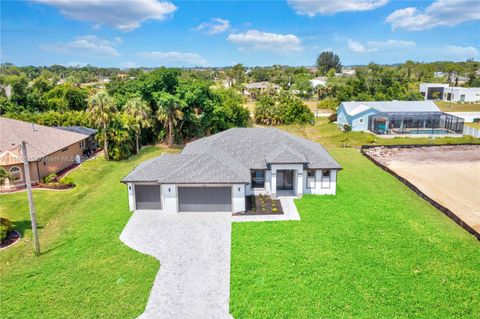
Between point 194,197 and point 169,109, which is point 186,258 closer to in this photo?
point 194,197

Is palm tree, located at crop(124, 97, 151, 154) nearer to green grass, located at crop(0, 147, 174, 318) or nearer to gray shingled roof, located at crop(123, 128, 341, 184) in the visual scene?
gray shingled roof, located at crop(123, 128, 341, 184)

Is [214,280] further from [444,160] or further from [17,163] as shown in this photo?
[444,160]

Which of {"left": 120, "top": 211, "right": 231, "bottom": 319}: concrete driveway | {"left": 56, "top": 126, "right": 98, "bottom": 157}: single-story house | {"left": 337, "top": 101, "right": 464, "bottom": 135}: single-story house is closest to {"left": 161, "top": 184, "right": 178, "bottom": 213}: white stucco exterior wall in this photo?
{"left": 120, "top": 211, "right": 231, "bottom": 319}: concrete driveway

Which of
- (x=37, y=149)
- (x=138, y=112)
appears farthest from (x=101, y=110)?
(x=37, y=149)

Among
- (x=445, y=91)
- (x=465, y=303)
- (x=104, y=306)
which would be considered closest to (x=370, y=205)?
(x=465, y=303)

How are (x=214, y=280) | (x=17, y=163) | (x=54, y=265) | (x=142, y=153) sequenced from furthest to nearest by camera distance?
(x=142, y=153) < (x=17, y=163) < (x=54, y=265) < (x=214, y=280)

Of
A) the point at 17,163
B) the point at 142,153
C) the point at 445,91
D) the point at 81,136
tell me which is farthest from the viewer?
the point at 445,91

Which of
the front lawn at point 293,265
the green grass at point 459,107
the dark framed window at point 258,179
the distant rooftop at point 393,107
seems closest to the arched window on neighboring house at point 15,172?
the front lawn at point 293,265

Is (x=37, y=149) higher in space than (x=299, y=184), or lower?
higher
